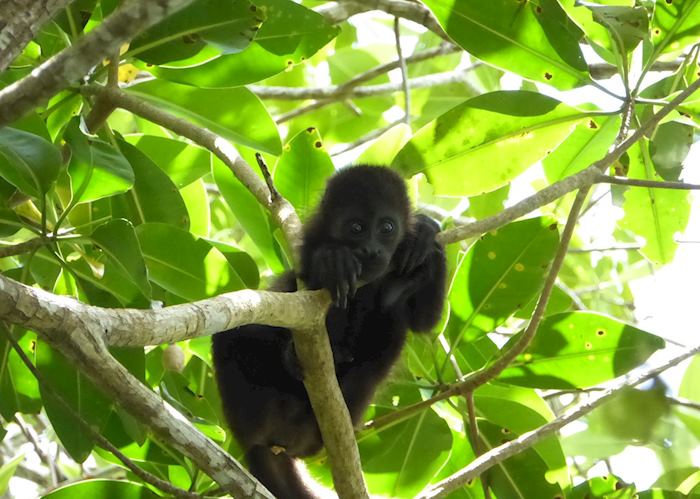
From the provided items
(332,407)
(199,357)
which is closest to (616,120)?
(332,407)

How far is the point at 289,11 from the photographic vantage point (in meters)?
3.33

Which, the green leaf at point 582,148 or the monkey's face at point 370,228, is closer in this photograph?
the monkey's face at point 370,228

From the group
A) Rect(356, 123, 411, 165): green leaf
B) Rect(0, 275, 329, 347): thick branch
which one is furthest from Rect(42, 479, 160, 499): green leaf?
Rect(356, 123, 411, 165): green leaf

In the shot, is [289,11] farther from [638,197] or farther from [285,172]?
[638,197]

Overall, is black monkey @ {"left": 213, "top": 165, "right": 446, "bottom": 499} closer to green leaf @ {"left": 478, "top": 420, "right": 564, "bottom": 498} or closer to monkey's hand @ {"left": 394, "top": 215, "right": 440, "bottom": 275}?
monkey's hand @ {"left": 394, "top": 215, "right": 440, "bottom": 275}

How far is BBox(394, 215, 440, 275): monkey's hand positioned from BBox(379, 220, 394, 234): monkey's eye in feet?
0.32

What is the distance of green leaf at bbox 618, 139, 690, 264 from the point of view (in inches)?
160

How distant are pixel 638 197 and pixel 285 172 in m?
1.63

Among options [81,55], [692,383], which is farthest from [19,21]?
[692,383]

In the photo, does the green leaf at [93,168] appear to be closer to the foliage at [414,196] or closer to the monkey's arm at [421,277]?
the foliage at [414,196]

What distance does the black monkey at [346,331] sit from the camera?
140 inches

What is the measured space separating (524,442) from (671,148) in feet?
4.76

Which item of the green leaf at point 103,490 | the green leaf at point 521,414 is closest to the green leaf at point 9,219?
the green leaf at point 103,490

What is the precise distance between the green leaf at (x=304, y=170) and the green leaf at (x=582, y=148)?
3.26ft
